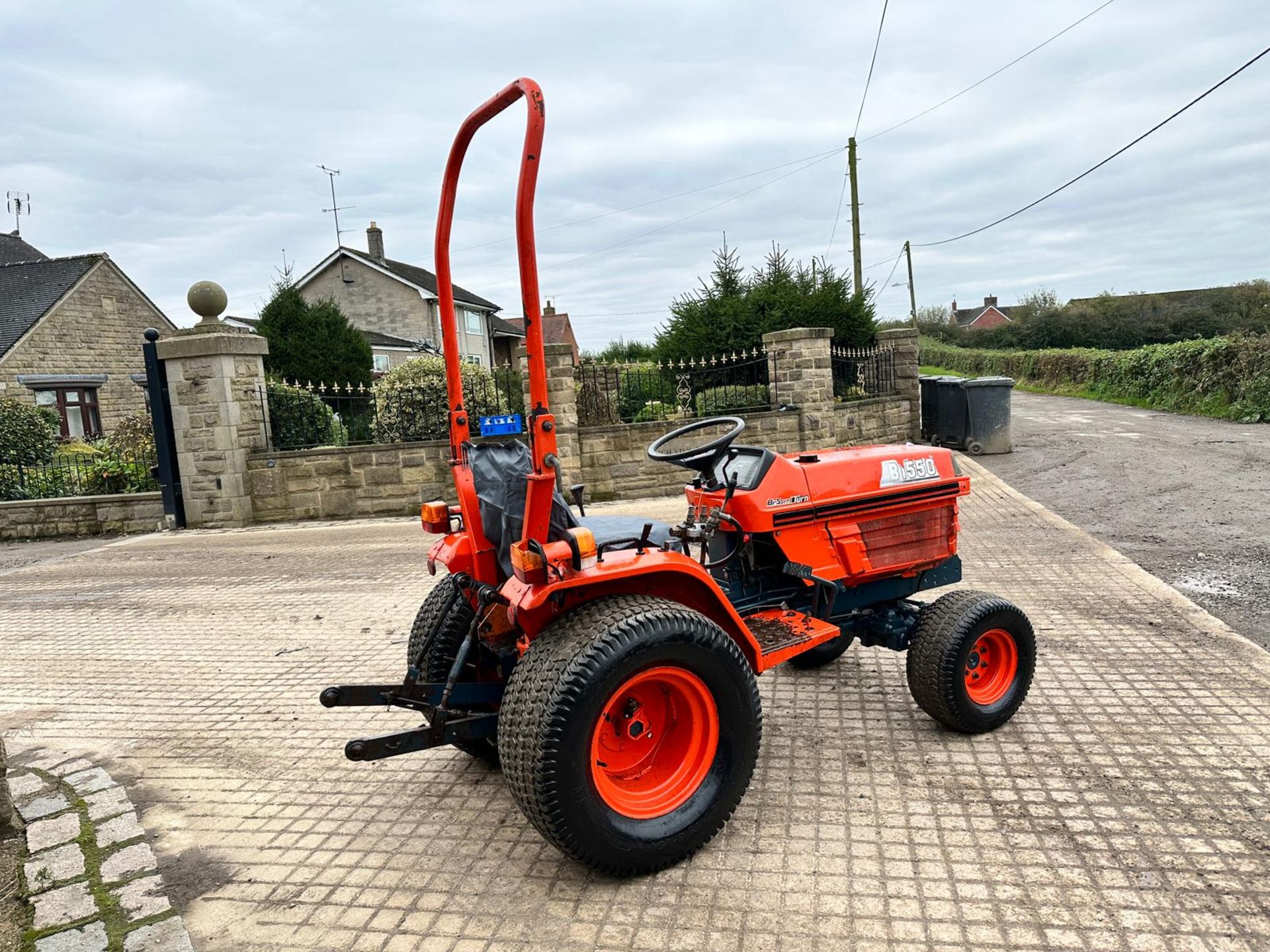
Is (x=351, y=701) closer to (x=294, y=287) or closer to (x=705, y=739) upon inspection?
(x=705, y=739)

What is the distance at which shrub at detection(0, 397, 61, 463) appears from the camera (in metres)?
12.6

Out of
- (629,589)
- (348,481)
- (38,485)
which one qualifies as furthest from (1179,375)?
(38,485)

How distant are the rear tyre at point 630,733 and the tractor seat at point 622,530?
0.31 metres

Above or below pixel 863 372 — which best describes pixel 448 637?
below

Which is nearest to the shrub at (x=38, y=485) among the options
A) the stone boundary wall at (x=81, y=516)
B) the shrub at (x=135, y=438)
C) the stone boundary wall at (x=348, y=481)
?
the stone boundary wall at (x=81, y=516)

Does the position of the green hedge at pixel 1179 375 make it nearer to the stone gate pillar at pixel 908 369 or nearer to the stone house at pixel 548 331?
the stone gate pillar at pixel 908 369

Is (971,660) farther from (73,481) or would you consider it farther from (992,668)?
(73,481)

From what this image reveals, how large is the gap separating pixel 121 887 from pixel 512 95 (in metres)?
2.83

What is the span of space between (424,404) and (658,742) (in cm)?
847

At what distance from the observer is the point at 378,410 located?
35.1 feet

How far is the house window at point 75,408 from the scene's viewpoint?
72.2 feet

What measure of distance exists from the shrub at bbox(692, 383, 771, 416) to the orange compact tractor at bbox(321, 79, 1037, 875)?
710cm

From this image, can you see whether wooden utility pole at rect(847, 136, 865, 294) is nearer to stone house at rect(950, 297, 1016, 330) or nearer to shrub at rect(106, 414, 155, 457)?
shrub at rect(106, 414, 155, 457)

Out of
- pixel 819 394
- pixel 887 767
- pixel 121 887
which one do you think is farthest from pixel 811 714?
pixel 819 394
